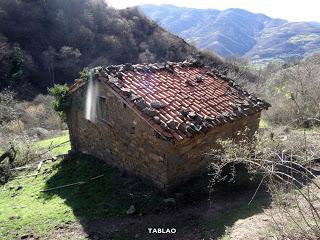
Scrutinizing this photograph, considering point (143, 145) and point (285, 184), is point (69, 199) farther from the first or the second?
point (285, 184)

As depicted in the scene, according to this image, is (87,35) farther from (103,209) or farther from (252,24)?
(252,24)

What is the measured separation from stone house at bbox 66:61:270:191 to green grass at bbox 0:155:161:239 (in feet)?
1.75

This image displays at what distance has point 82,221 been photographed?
28.6 ft

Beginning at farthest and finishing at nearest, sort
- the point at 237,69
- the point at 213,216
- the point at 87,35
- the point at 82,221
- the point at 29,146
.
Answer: the point at 87,35 < the point at 237,69 < the point at 29,146 < the point at 82,221 < the point at 213,216

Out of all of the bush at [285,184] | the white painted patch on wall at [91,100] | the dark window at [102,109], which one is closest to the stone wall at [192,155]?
the bush at [285,184]

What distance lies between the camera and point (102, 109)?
11.1 m

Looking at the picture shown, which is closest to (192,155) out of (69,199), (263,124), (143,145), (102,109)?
(143,145)

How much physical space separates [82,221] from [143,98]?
380 cm

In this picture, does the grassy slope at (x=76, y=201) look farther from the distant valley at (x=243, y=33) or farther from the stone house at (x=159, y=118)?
the distant valley at (x=243, y=33)

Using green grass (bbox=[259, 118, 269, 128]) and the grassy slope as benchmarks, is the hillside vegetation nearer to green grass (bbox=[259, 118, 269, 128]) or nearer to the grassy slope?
green grass (bbox=[259, 118, 269, 128])

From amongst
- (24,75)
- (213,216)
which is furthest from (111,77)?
(24,75)

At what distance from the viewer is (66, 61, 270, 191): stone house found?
9148mm

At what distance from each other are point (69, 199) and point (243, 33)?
544 feet

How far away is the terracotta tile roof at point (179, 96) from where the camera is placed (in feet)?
30.2
